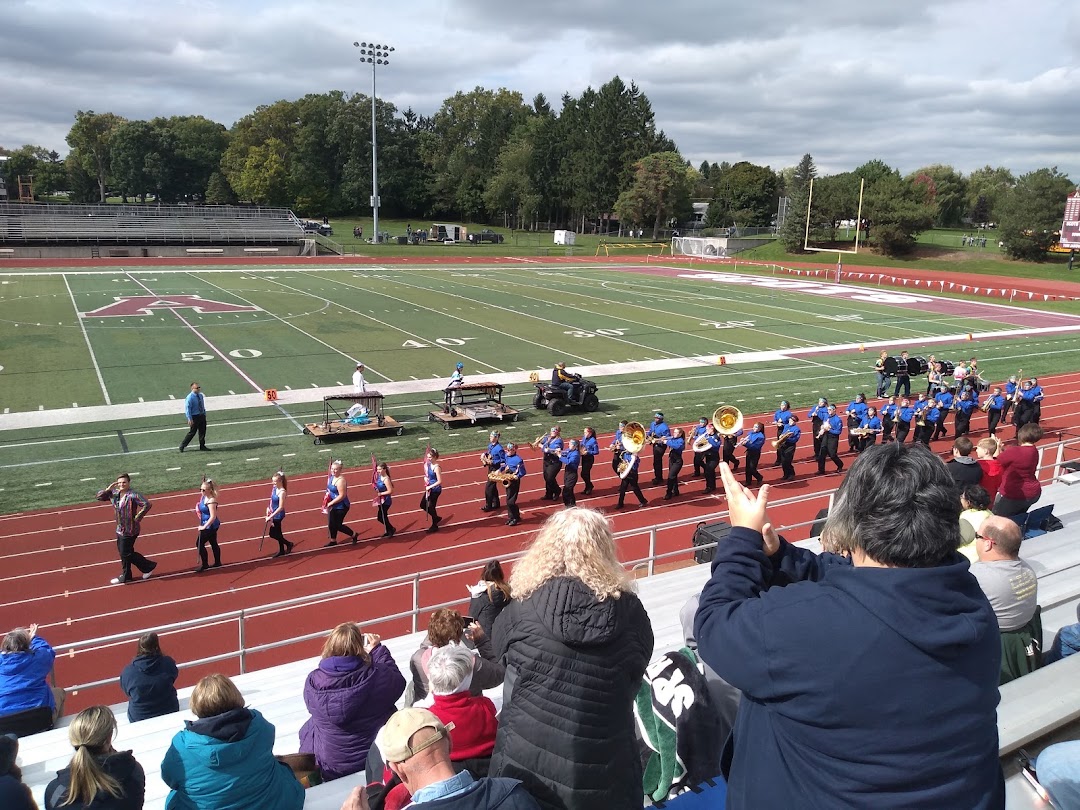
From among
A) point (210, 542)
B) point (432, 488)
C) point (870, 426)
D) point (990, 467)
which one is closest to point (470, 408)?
point (432, 488)

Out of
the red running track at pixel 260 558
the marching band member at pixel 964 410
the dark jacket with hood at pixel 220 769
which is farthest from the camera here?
the marching band member at pixel 964 410

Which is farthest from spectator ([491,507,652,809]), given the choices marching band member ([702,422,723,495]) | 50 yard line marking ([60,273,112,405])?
50 yard line marking ([60,273,112,405])

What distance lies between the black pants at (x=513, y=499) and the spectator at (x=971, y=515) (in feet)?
26.1

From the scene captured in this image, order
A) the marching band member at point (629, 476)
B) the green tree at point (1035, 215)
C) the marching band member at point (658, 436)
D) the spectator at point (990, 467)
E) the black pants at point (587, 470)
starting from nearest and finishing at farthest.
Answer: the spectator at point (990, 467) → the marching band member at point (629, 476) → the black pants at point (587, 470) → the marching band member at point (658, 436) → the green tree at point (1035, 215)

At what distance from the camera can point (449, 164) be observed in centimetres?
10419

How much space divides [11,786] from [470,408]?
16.9 metres

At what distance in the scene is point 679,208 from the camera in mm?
95375

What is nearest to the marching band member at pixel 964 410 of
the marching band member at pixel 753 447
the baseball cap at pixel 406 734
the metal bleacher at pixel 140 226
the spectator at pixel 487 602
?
the marching band member at pixel 753 447

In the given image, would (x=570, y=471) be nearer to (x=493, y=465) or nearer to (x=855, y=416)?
(x=493, y=465)

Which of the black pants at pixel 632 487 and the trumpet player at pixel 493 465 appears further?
the black pants at pixel 632 487

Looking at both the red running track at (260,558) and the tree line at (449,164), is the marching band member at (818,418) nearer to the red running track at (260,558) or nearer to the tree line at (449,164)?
the red running track at (260,558)

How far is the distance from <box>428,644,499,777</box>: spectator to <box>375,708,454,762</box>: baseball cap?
1.02m

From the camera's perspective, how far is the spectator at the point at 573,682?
9.45 feet

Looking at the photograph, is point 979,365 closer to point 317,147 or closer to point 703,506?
point 703,506
